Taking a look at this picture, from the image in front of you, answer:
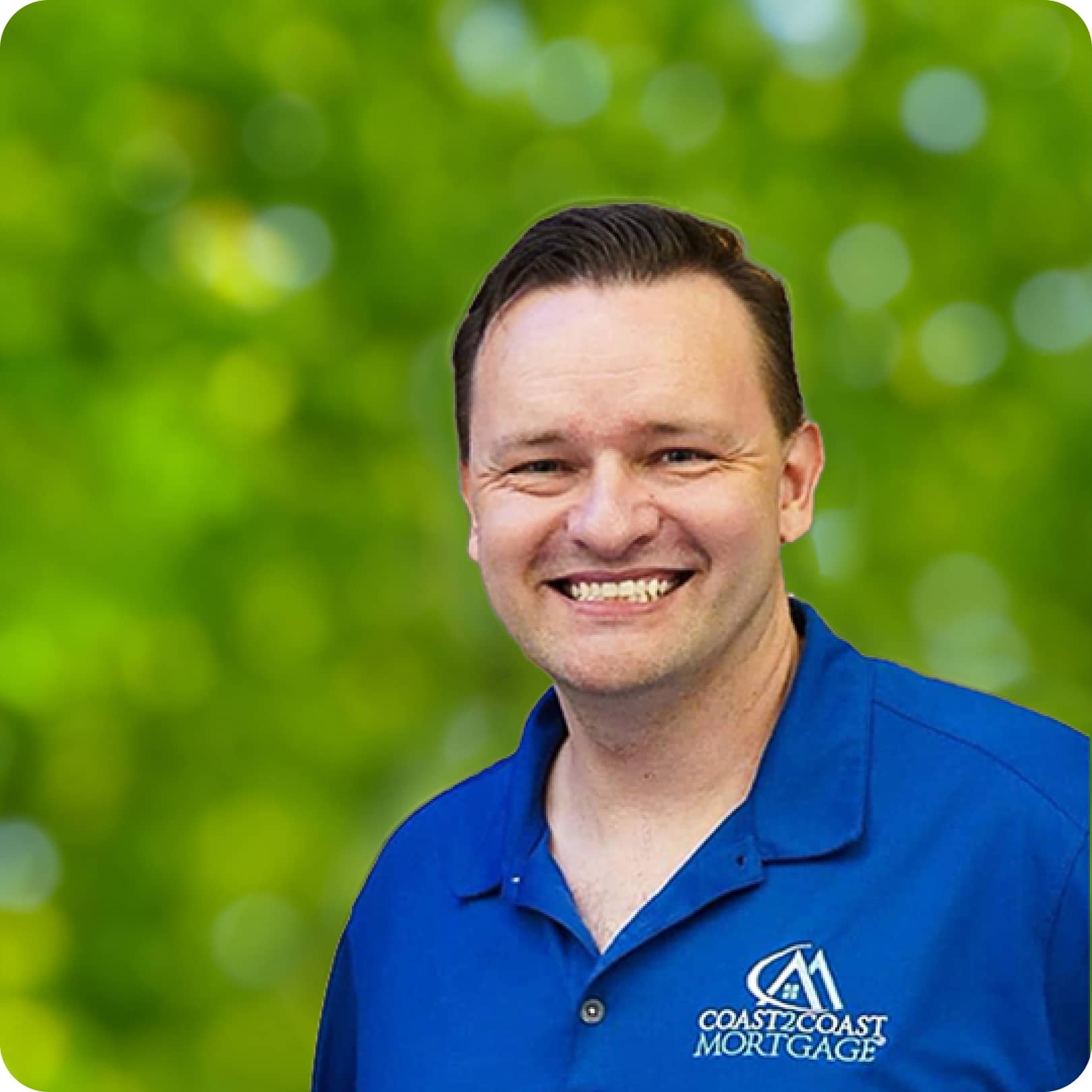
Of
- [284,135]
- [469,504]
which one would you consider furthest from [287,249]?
[469,504]

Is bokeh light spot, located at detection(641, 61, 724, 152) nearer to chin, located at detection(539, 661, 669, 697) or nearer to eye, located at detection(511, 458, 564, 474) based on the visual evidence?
eye, located at detection(511, 458, 564, 474)

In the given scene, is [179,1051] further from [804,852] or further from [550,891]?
[804,852]

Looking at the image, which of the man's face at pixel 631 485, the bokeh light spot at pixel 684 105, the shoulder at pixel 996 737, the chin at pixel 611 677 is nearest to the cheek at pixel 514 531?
the man's face at pixel 631 485

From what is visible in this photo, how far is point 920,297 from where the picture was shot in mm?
2260

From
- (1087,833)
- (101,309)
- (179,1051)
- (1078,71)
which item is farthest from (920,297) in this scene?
(179,1051)

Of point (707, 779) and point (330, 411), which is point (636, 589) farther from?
point (330, 411)

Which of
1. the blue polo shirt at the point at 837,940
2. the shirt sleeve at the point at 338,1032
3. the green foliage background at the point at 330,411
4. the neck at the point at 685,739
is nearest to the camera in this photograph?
the blue polo shirt at the point at 837,940

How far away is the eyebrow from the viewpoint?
4.92 ft

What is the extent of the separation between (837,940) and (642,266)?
26.0 inches

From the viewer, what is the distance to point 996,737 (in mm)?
1552

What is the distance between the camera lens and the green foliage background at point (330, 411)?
7.38ft

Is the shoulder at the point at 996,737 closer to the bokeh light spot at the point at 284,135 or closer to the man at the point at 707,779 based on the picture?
the man at the point at 707,779

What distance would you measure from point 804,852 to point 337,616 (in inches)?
42.1

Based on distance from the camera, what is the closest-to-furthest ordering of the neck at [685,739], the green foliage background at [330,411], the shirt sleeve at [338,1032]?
the neck at [685,739]
the shirt sleeve at [338,1032]
the green foliage background at [330,411]
